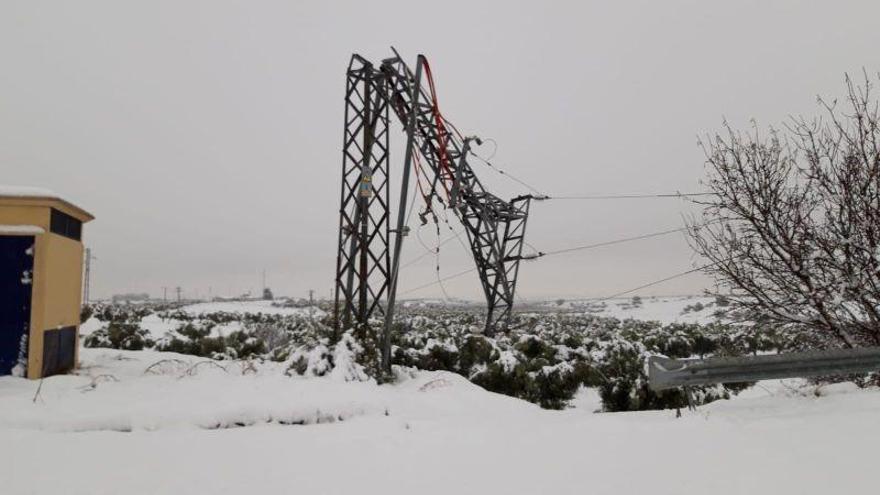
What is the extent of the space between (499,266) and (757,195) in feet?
28.5

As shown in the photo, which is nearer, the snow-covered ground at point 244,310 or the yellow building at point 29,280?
the yellow building at point 29,280

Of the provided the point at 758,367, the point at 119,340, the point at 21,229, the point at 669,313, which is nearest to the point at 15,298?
the point at 21,229

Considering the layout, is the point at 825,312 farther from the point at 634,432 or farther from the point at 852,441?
the point at 634,432

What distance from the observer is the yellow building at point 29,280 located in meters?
7.09

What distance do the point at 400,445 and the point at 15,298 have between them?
6.80m

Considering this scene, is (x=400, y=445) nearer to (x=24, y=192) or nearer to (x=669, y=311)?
(x=24, y=192)

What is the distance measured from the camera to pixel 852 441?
3.88 m

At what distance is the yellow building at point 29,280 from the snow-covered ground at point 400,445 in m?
0.69

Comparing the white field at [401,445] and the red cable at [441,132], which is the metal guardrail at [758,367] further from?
the red cable at [441,132]

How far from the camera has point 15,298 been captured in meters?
7.17

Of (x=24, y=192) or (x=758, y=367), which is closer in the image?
(x=758, y=367)

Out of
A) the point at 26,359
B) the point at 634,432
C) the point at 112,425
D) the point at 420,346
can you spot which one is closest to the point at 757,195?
the point at 634,432

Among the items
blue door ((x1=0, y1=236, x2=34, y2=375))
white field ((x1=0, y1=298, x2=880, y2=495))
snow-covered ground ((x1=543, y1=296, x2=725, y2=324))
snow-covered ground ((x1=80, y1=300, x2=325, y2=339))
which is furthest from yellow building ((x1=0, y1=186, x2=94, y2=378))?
snow-covered ground ((x1=80, y1=300, x2=325, y2=339))

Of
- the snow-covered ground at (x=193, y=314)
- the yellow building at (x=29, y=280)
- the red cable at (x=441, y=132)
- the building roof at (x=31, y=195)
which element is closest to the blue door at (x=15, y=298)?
the yellow building at (x=29, y=280)
